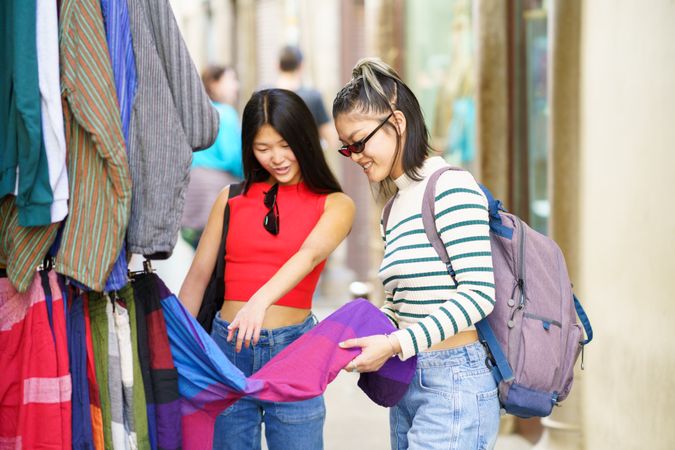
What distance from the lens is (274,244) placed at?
315 cm

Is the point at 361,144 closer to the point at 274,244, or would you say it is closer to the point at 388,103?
the point at 388,103

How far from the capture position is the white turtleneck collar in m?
2.71

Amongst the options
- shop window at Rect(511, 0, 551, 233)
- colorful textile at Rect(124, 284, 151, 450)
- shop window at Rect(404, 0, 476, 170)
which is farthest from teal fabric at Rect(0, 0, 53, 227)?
shop window at Rect(404, 0, 476, 170)

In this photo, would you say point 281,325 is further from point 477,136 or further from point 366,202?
point 366,202

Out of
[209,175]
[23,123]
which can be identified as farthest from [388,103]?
[209,175]

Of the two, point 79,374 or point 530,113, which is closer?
point 79,374

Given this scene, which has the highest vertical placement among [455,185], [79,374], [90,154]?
[90,154]

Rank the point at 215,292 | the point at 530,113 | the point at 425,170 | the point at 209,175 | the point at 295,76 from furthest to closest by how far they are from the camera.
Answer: the point at 295,76
the point at 209,175
the point at 530,113
the point at 215,292
the point at 425,170

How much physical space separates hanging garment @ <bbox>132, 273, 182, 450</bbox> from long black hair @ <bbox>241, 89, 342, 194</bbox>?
0.69 m

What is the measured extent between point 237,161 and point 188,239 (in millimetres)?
615

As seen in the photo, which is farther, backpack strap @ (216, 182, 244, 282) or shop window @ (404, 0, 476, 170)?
shop window @ (404, 0, 476, 170)

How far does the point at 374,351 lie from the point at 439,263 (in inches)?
11.5

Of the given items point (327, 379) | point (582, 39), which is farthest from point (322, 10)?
point (327, 379)

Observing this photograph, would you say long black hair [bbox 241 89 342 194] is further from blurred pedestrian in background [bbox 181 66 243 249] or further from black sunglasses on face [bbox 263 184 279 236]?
blurred pedestrian in background [bbox 181 66 243 249]
